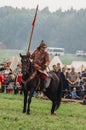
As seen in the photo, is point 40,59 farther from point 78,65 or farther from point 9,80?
point 78,65

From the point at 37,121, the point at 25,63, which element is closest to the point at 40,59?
the point at 25,63

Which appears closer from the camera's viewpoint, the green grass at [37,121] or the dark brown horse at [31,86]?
the green grass at [37,121]

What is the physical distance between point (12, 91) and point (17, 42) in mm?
133047

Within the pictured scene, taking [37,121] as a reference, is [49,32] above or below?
above

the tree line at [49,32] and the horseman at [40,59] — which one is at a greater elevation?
the tree line at [49,32]

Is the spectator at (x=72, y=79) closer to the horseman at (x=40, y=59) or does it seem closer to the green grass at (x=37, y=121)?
the green grass at (x=37, y=121)

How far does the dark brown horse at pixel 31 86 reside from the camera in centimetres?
1625

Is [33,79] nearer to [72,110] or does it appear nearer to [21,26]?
[72,110]

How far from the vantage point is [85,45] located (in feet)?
479

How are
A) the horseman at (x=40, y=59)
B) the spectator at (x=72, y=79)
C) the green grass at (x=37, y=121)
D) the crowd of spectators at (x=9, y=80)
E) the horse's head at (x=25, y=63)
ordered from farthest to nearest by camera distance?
the crowd of spectators at (x=9, y=80)
the spectator at (x=72, y=79)
the horseman at (x=40, y=59)
the horse's head at (x=25, y=63)
the green grass at (x=37, y=121)

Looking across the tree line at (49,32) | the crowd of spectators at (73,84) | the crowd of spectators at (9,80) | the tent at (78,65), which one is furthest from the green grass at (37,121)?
Answer: the tree line at (49,32)

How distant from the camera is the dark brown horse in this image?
16.2 meters

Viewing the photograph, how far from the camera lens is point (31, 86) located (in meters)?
16.9

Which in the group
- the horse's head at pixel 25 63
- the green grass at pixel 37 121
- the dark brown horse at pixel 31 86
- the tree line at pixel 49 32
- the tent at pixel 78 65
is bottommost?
the green grass at pixel 37 121
